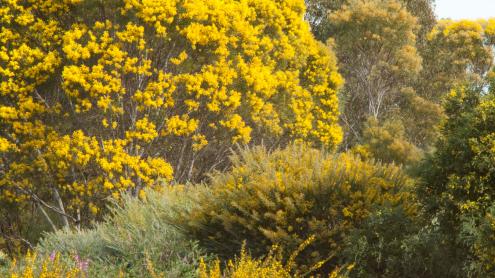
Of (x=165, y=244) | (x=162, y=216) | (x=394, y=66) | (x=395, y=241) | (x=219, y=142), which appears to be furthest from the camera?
(x=394, y=66)

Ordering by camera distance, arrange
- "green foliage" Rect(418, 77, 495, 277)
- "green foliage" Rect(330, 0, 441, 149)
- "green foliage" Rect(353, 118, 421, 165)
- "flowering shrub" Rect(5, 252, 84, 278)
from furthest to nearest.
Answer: "green foliage" Rect(330, 0, 441, 149), "green foliage" Rect(353, 118, 421, 165), "green foliage" Rect(418, 77, 495, 277), "flowering shrub" Rect(5, 252, 84, 278)

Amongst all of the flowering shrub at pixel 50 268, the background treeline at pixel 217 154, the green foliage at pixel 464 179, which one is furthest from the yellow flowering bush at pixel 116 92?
the green foliage at pixel 464 179

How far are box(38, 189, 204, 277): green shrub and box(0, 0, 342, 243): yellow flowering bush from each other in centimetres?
382

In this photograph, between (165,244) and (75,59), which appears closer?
(165,244)

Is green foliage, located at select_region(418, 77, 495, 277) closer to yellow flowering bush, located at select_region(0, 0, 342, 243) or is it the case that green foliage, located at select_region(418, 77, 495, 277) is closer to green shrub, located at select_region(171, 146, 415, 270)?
green shrub, located at select_region(171, 146, 415, 270)

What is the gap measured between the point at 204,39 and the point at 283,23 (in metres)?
4.09

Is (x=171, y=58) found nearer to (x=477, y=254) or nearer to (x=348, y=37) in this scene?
(x=477, y=254)

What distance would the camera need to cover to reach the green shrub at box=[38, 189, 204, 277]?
8.41m

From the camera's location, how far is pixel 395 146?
25.5 m

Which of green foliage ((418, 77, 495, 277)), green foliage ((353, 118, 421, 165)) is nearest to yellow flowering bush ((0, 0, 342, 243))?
green foliage ((418, 77, 495, 277))

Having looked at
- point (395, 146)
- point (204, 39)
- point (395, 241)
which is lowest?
point (395, 146)

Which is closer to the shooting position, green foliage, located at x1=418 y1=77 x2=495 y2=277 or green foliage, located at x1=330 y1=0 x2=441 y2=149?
green foliage, located at x1=418 y1=77 x2=495 y2=277

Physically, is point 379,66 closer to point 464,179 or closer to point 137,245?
point 137,245

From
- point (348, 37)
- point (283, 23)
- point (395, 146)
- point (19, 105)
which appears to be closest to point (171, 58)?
point (19, 105)
